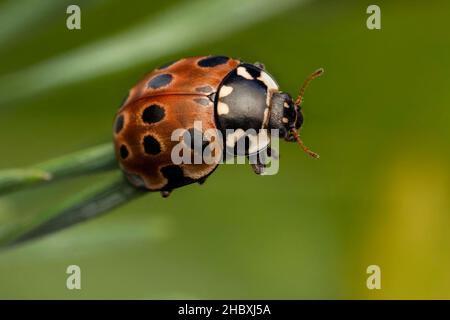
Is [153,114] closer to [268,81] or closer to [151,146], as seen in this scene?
[151,146]

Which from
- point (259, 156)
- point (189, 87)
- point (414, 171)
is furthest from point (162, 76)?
point (414, 171)

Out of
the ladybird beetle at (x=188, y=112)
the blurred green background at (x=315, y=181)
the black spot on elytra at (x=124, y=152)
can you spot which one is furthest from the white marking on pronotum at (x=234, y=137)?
the blurred green background at (x=315, y=181)

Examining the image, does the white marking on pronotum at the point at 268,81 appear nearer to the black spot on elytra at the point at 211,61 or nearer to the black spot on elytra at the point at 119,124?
the black spot on elytra at the point at 211,61

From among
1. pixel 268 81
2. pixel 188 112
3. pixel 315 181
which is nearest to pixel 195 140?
pixel 188 112

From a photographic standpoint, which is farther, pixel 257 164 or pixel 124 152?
pixel 257 164

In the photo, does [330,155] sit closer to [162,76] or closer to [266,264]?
[266,264]

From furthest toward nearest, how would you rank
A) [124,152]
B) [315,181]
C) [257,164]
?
[315,181]
[257,164]
[124,152]

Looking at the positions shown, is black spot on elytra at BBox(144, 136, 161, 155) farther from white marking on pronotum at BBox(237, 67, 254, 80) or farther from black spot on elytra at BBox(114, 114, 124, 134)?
white marking on pronotum at BBox(237, 67, 254, 80)
